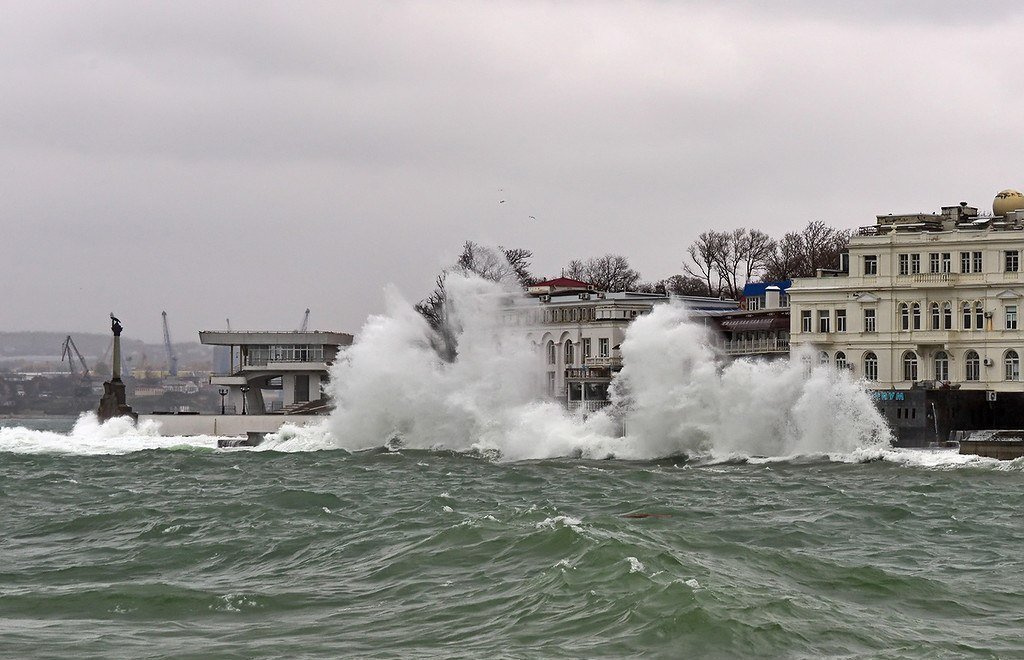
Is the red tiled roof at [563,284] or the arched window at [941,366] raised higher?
the red tiled roof at [563,284]

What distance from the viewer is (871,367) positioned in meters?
74.7

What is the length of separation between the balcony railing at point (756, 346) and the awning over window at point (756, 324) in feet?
2.08

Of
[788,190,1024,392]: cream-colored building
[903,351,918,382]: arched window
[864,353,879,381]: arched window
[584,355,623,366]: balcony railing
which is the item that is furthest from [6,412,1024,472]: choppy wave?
[584,355,623,366]: balcony railing

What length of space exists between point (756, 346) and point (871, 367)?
11.0m

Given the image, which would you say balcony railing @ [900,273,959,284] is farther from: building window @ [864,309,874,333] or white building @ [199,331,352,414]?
white building @ [199,331,352,414]

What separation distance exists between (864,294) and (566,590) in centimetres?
5125

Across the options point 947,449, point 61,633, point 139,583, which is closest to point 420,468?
point 947,449

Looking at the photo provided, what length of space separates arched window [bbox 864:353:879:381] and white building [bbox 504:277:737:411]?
1645cm

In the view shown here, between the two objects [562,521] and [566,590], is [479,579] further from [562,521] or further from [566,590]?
[562,521]

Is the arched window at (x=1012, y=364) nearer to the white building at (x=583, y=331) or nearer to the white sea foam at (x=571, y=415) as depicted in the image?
the white sea foam at (x=571, y=415)

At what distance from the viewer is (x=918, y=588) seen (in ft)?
87.2

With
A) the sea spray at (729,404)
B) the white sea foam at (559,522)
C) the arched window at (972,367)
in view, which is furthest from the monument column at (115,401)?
the white sea foam at (559,522)

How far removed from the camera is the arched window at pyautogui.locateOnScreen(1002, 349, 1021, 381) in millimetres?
70688

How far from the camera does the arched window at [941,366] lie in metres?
72.6
